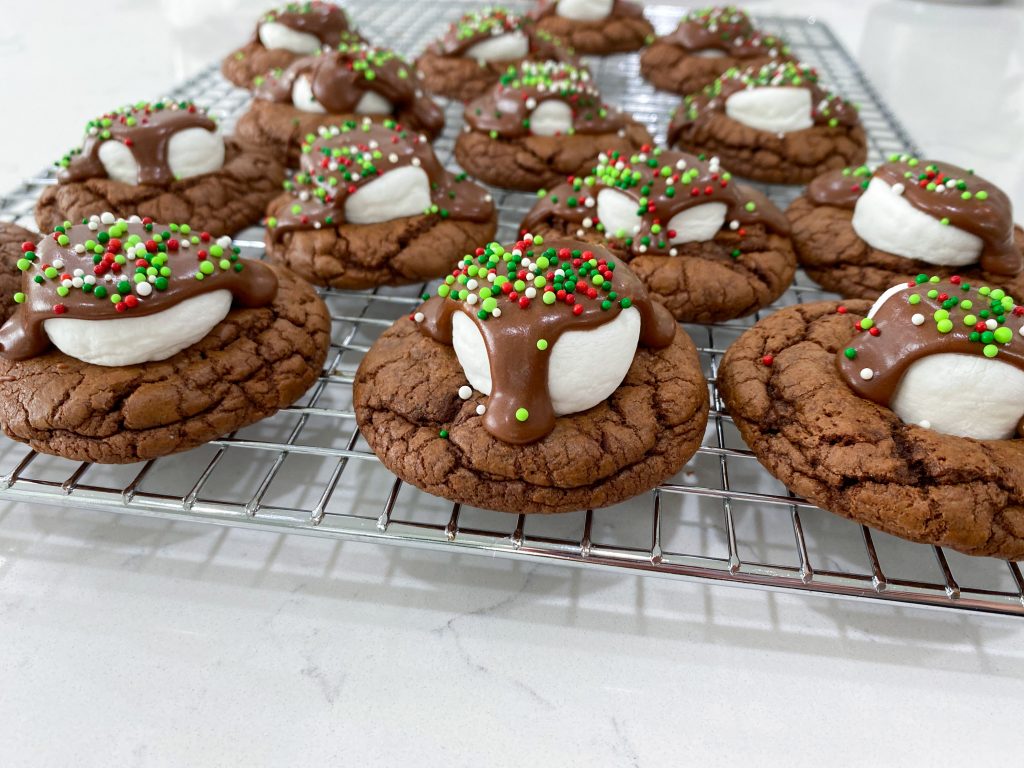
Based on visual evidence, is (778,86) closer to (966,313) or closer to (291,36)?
(966,313)

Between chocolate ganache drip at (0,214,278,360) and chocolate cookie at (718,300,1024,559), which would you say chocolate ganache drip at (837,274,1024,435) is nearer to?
chocolate cookie at (718,300,1024,559)

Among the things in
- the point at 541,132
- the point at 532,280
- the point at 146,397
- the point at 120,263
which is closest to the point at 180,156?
the point at 120,263

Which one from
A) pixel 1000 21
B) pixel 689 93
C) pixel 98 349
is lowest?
pixel 1000 21

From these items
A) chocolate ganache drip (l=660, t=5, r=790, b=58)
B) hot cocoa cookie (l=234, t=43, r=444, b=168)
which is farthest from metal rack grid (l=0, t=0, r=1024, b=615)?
chocolate ganache drip (l=660, t=5, r=790, b=58)

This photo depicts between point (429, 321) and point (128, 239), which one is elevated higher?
point (128, 239)

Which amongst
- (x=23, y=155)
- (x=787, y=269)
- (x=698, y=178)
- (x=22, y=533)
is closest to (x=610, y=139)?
(x=698, y=178)

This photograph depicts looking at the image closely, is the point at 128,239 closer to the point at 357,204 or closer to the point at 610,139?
the point at 357,204
